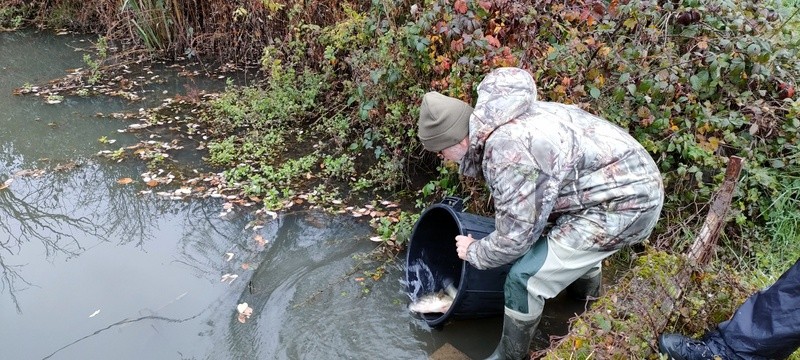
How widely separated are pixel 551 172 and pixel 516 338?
39.9 inches

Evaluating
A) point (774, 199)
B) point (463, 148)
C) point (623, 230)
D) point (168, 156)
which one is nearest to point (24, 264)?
point (168, 156)

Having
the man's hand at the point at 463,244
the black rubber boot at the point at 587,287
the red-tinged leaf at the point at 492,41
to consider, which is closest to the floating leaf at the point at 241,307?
the man's hand at the point at 463,244

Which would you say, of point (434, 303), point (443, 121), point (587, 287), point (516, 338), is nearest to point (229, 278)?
point (434, 303)

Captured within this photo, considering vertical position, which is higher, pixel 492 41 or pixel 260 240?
pixel 492 41

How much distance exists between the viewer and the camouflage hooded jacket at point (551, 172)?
97.9 inches

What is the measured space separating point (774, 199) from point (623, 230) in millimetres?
1661

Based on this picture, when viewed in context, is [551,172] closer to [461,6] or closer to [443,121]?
[443,121]

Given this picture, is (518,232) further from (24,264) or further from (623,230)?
(24,264)

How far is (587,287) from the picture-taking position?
11.4ft

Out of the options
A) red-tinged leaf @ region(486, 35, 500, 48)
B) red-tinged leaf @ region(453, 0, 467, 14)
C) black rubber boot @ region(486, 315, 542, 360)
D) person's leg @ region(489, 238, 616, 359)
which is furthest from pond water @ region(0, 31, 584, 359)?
red-tinged leaf @ region(453, 0, 467, 14)

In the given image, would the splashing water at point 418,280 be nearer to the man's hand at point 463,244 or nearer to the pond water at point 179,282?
the pond water at point 179,282

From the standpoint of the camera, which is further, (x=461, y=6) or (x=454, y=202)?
(x=461, y=6)

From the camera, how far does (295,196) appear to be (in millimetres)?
4973

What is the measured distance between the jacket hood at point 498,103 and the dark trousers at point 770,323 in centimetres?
136
